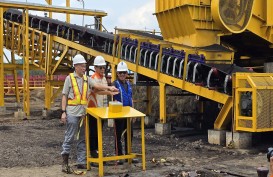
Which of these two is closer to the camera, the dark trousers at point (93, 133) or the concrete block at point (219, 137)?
the dark trousers at point (93, 133)

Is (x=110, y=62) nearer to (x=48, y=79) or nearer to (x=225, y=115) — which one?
(x=48, y=79)

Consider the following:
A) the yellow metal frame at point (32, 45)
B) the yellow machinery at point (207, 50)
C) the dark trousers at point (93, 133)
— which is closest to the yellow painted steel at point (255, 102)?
the yellow machinery at point (207, 50)

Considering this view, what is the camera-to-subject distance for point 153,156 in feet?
24.2

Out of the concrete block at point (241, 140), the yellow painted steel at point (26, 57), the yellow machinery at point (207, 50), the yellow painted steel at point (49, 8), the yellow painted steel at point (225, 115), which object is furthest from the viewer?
the yellow painted steel at point (26, 57)

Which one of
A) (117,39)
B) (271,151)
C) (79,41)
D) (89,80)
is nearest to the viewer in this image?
(271,151)

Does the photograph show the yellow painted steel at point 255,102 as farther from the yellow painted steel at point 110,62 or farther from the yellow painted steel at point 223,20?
the yellow painted steel at point 223,20

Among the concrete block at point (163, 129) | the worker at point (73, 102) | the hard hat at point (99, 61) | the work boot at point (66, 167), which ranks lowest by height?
the concrete block at point (163, 129)

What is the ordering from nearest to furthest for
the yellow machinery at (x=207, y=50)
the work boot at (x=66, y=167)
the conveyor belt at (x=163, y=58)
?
the work boot at (x=66, y=167), the yellow machinery at (x=207, y=50), the conveyor belt at (x=163, y=58)

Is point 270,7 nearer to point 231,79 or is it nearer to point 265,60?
point 265,60

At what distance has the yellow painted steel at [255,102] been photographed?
25.7ft

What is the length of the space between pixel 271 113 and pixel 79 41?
8218 mm

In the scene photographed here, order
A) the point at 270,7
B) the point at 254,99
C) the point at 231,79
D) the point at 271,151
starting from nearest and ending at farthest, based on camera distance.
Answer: the point at 271,151, the point at 254,99, the point at 231,79, the point at 270,7

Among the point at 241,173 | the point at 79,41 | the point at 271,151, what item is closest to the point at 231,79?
the point at 241,173

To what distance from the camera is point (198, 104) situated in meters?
12.2
